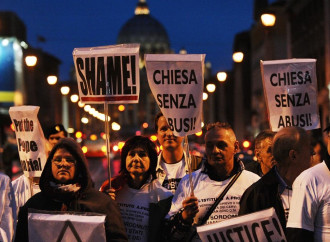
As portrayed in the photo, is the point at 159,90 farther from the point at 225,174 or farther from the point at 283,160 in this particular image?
the point at 283,160

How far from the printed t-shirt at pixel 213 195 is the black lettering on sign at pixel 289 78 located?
1566 mm

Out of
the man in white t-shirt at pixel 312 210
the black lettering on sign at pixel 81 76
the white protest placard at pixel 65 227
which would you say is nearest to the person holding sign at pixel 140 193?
the black lettering on sign at pixel 81 76

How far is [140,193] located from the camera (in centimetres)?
658

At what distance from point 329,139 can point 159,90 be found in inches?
70.6

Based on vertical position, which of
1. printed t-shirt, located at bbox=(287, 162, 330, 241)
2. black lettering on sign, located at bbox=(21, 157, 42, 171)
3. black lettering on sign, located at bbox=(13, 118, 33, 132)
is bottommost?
printed t-shirt, located at bbox=(287, 162, 330, 241)

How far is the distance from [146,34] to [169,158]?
163426 mm

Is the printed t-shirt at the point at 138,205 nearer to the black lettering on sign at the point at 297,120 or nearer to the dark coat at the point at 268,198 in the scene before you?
the dark coat at the point at 268,198

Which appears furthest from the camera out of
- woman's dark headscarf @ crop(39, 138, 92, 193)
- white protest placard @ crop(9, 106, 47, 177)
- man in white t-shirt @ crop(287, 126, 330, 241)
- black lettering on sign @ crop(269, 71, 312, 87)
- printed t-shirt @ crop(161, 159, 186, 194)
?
white protest placard @ crop(9, 106, 47, 177)

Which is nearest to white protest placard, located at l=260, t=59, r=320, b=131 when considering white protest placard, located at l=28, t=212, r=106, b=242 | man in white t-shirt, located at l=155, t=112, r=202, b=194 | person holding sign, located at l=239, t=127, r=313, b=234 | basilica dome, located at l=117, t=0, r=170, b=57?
man in white t-shirt, located at l=155, t=112, r=202, b=194

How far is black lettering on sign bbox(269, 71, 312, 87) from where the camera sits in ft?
24.7

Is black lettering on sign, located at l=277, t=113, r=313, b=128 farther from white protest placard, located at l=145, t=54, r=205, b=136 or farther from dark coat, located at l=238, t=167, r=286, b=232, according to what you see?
dark coat, located at l=238, t=167, r=286, b=232

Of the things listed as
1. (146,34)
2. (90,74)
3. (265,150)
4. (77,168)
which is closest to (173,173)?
(265,150)

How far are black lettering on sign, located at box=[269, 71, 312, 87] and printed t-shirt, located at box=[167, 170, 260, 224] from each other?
157 cm

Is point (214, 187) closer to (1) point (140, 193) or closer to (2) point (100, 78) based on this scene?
(1) point (140, 193)
